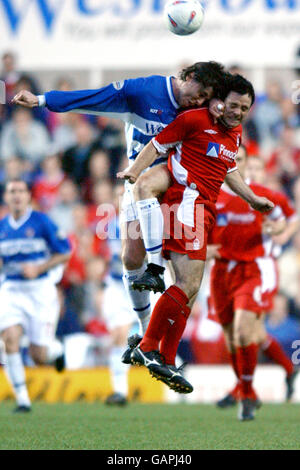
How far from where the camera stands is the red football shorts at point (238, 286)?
9.41m

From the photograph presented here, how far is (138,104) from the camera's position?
7.18 meters

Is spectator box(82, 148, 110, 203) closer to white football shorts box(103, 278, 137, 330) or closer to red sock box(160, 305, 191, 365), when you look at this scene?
white football shorts box(103, 278, 137, 330)

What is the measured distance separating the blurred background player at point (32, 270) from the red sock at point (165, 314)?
3754mm

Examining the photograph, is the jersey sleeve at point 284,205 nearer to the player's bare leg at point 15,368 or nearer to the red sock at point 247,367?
the red sock at point 247,367

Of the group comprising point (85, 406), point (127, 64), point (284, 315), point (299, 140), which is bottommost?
point (85, 406)

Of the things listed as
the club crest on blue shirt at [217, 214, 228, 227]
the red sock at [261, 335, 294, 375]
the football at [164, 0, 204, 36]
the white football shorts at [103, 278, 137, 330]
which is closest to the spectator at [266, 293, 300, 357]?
the red sock at [261, 335, 294, 375]

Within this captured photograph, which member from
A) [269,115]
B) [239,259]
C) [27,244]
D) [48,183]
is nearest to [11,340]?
[27,244]

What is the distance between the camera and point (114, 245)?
1191 centimetres

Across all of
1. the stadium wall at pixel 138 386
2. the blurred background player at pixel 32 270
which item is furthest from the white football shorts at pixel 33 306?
the stadium wall at pixel 138 386

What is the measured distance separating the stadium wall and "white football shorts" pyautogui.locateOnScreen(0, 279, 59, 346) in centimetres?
210

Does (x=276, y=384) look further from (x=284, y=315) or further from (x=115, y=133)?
(x=115, y=133)

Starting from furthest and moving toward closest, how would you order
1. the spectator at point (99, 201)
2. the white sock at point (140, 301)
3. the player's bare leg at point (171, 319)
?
the spectator at point (99, 201) → the white sock at point (140, 301) → the player's bare leg at point (171, 319)
